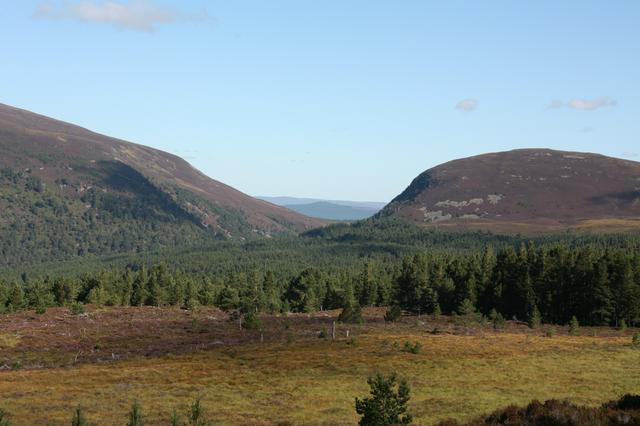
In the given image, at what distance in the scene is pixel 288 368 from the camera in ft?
212

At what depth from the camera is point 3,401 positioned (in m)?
52.0

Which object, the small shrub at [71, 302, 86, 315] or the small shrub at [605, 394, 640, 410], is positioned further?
the small shrub at [71, 302, 86, 315]

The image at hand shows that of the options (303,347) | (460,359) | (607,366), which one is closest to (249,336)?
(303,347)

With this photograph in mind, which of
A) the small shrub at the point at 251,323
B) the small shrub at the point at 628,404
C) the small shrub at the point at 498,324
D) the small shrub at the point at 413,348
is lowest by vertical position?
the small shrub at the point at 251,323

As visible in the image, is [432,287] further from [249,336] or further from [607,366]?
[607,366]

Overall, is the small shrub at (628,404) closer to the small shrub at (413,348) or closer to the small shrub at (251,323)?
the small shrub at (413,348)

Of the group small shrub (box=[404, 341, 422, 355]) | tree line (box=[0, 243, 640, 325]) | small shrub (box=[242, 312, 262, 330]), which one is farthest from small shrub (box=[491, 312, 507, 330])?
small shrub (box=[242, 312, 262, 330])

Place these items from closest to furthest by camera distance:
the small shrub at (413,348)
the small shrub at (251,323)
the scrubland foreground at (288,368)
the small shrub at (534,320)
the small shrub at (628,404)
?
the small shrub at (628,404)
the scrubland foreground at (288,368)
the small shrub at (413,348)
the small shrub at (251,323)
the small shrub at (534,320)

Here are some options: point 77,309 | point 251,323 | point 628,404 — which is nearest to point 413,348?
point 251,323

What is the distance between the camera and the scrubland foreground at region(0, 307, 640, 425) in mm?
48094

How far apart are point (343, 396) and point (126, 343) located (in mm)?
43826

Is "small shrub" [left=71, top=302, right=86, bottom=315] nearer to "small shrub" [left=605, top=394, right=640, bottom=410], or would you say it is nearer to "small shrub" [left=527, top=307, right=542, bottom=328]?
"small shrub" [left=527, top=307, right=542, bottom=328]

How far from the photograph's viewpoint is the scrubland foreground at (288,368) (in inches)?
1893

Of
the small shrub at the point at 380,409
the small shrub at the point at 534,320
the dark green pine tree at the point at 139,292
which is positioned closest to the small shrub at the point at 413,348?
the small shrub at the point at 380,409
